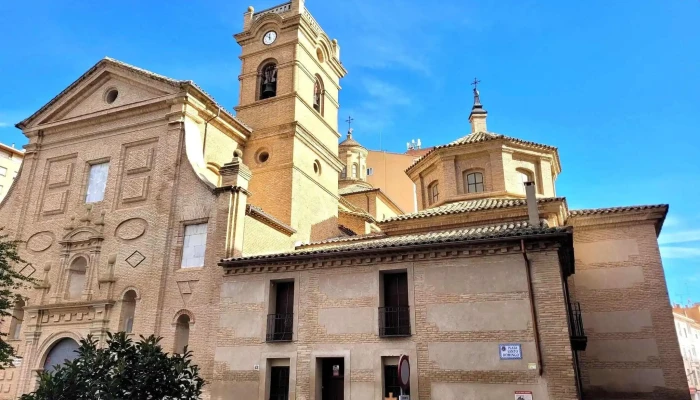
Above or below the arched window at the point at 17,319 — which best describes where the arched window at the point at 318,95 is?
above

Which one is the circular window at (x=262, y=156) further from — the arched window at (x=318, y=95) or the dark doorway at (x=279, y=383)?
the dark doorway at (x=279, y=383)

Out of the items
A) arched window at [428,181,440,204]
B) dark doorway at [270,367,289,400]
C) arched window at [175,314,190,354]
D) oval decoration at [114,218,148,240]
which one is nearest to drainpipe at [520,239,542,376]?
dark doorway at [270,367,289,400]

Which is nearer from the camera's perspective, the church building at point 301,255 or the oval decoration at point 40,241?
the church building at point 301,255

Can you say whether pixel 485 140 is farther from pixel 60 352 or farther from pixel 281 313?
pixel 60 352

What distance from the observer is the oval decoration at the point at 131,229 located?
17.8m

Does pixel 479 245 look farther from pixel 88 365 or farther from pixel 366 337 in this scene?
pixel 88 365

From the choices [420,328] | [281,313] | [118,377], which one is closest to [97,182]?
[281,313]

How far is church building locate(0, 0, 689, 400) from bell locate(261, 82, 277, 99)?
133 millimetres

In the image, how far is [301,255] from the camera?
1443 centimetres

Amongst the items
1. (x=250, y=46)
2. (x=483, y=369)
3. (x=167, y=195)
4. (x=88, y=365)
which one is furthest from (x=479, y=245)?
(x=250, y=46)

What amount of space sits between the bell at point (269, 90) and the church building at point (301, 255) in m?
0.13

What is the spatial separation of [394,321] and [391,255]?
168 centimetres

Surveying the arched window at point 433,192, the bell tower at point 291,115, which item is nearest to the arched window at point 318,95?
the bell tower at point 291,115

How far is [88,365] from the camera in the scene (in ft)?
33.5
